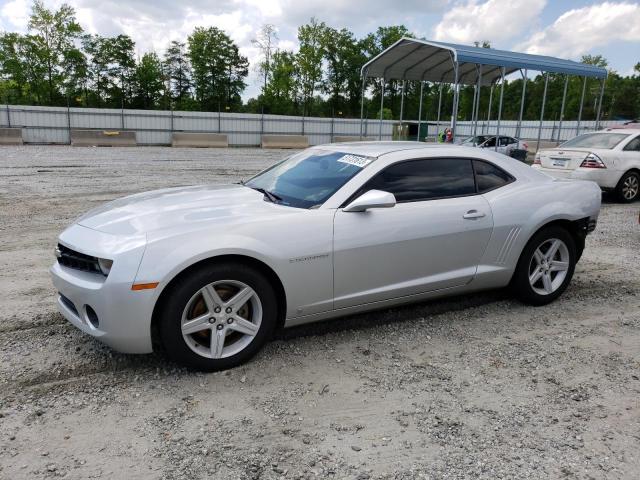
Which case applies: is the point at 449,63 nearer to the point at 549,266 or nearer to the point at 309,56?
the point at 549,266

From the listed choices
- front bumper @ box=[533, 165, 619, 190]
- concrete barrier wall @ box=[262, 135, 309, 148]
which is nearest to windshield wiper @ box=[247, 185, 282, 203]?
front bumper @ box=[533, 165, 619, 190]

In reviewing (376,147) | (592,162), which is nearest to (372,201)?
(376,147)

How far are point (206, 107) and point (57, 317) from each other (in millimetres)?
68438

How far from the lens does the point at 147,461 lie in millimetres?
2566

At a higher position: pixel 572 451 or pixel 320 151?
pixel 320 151

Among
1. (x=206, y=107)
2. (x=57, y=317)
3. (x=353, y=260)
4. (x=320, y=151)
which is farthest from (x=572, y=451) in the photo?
(x=206, y=107)

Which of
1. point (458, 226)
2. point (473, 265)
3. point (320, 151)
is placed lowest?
point (473, 265)

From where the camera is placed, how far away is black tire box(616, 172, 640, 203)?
11.0m

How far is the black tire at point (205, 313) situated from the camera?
3.17 metres

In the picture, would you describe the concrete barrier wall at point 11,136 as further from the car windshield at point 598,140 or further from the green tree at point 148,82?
the green tree at point 148,82

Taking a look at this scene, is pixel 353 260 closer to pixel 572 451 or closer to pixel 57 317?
pixel 572 451

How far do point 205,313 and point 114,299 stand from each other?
0.57 m

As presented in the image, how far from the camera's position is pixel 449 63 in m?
21.3

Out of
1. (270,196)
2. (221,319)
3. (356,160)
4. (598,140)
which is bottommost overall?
(221,319)
